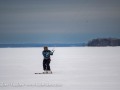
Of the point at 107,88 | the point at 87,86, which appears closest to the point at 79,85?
the point at 87,86

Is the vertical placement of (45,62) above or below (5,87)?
above

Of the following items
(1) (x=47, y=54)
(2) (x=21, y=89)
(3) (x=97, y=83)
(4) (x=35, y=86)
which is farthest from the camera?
(1) (x=47, y=54)

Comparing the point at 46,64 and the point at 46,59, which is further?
the point at 46,64

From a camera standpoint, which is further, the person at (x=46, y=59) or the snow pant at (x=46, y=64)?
the snow pant at (x=46, y=64)

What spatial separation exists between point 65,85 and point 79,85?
551mm

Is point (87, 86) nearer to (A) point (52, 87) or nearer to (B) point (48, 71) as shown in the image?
(A) point (52, 87)

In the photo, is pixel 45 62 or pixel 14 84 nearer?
pixel 14 84

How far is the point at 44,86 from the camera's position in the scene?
52.3 feet

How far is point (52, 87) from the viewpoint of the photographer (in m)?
15.6

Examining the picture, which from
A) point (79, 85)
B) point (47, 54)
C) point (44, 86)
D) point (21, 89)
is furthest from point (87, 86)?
point (47, 54)

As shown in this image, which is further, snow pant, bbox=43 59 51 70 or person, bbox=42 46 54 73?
snow pant, bbox=43 59 51 70

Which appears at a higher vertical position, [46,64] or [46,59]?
[46,59]

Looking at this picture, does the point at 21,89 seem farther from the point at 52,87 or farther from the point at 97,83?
the point at 97,83

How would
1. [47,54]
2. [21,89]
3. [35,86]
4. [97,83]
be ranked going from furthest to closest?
[47,54] → [97,83] → [35,86] → [21,89]
